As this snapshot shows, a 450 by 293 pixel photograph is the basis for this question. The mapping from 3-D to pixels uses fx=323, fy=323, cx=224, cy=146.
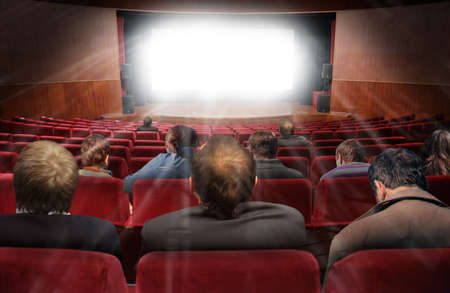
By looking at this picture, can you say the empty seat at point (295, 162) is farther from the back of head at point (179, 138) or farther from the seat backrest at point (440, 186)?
the seat backrest at point (440, 186)

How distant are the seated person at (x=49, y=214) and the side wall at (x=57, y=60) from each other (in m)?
9.41

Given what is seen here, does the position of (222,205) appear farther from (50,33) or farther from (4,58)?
(50,33)

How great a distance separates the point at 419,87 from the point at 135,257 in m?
11.7

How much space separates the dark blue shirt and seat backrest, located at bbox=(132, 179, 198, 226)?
1.32 feet

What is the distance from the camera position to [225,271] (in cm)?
95

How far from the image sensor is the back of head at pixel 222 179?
1.24m

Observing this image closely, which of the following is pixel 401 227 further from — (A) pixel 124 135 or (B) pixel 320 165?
(A) pixel 124 135

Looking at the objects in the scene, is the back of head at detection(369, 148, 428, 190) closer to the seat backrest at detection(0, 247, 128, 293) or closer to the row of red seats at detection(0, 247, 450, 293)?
the row of red seats at detection(0, 247, 450, 293)

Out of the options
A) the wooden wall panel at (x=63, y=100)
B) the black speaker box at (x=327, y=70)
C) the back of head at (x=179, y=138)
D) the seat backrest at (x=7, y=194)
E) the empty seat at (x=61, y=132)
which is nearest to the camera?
the seat backrest at (x=7, y=194)

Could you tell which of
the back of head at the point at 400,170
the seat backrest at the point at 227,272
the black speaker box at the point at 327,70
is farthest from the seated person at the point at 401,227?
the black speaker box at the point at 327,70

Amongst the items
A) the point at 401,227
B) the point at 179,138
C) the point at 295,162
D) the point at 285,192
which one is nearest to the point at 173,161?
the point at 179,138

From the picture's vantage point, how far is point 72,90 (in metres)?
11.3

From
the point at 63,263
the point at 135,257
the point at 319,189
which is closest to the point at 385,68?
the point at 319,189

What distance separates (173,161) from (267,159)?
806 mm
